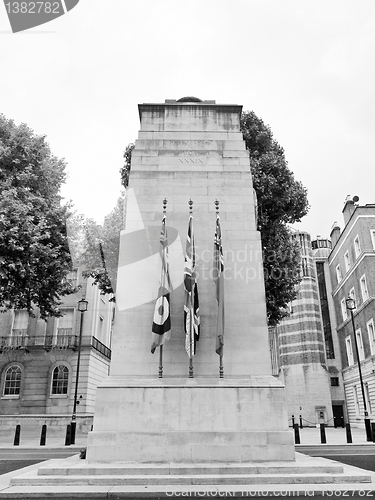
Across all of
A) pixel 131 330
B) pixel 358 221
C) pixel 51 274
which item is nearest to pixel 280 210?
pixel 51 274

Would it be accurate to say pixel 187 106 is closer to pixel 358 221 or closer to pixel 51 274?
pixel 51 274

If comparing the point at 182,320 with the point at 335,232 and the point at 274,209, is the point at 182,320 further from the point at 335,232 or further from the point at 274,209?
the point at 335,232

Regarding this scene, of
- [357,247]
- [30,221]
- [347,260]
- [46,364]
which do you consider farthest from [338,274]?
[30,221]

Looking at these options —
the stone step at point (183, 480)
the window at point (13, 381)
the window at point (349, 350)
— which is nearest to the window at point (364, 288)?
the window at point (349, 350)

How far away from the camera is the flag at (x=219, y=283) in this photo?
32.2 feet

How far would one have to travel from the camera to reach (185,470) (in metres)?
7.98

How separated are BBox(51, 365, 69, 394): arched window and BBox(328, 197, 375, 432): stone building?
23.0m

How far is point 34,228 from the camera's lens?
18781mm

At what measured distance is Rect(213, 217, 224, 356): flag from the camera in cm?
983

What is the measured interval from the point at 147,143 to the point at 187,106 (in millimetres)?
1830

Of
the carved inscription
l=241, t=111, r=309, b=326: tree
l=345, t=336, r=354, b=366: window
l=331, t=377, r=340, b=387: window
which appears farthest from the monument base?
l=331, t=377, r=340, b=387: window

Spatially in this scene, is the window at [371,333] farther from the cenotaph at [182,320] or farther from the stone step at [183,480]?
the stone step at [183,480]

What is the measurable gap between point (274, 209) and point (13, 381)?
2172 cm

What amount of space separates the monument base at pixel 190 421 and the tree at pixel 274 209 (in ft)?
37.2
